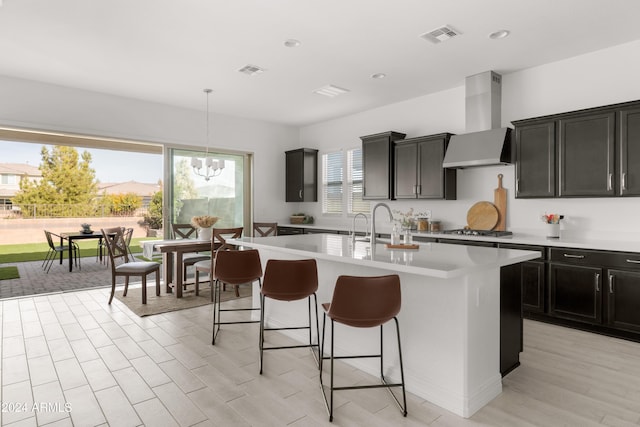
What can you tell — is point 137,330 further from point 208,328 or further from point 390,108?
point 390,108

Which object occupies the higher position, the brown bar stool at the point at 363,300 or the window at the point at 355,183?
the window at the point at 355,183

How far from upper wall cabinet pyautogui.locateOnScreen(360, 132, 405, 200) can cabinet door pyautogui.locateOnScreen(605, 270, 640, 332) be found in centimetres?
297

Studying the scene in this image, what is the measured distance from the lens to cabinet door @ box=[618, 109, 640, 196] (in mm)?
3453

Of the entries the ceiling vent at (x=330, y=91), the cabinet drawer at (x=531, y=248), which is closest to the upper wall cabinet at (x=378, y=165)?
the ceiling vent at (x=330, y=91)

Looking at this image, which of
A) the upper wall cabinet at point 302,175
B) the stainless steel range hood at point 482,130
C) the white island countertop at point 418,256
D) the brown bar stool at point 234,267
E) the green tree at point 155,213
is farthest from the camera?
the green tree at point 155,213

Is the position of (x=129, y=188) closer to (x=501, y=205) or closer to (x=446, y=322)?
(x=501, y=205)

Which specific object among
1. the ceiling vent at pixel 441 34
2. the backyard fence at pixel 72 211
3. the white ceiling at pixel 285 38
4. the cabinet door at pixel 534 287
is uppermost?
the white ceiling at pixel 285 38

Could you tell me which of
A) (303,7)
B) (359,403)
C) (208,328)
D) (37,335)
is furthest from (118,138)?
(359,403)

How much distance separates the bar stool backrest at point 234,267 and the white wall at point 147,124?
11.6 feet

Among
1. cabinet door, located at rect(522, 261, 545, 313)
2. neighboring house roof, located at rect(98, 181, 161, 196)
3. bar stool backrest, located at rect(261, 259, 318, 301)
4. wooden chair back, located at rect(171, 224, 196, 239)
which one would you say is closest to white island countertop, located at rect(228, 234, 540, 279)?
bar stool backrest, located at rect(261, 259, 318, 301)

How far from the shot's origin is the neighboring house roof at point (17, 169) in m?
9.65

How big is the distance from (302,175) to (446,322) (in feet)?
17.3

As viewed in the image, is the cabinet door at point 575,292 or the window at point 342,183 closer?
the cabinet door at point 575,292

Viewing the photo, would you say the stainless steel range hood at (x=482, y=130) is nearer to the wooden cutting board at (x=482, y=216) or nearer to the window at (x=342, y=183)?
the wooden cutting board at (x=482, y=216)
